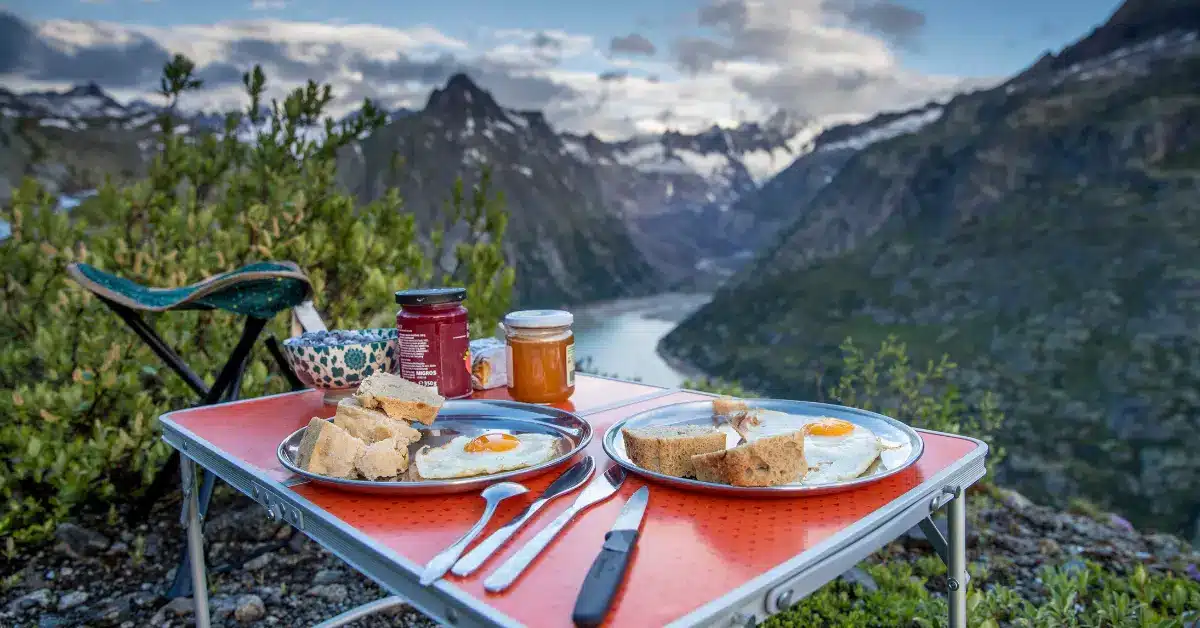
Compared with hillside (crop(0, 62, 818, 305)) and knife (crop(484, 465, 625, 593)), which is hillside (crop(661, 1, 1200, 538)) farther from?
knife (crop(484, 465, 625, 593))

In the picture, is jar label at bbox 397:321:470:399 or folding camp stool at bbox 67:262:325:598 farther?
folding camp stool at bbox 67:262:325:598

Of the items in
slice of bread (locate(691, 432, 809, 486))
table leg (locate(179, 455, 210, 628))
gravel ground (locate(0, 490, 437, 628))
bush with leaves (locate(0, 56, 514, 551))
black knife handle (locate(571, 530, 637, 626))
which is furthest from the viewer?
bush with leaves (locate(0, 56, 514, 551))

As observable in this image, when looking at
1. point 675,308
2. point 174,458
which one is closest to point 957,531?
point 174,458

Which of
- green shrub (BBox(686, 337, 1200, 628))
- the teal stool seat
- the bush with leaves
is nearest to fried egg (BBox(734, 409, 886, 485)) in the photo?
green shrub (BBox(686, 337, 1200, 628))

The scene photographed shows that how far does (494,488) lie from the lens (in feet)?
3.26

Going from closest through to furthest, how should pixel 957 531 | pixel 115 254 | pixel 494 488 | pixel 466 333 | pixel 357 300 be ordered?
pixel 494 488 → pixel 957 531 → pixel 466 333 → pixel 115 254 → pixel 357 300

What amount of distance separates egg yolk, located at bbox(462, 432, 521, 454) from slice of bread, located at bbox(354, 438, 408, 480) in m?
0.13

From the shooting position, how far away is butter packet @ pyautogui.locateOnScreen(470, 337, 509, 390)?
182 cm

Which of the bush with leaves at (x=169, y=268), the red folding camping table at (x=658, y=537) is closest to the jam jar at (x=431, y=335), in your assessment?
the red folding camping table at (x=658, y=537)

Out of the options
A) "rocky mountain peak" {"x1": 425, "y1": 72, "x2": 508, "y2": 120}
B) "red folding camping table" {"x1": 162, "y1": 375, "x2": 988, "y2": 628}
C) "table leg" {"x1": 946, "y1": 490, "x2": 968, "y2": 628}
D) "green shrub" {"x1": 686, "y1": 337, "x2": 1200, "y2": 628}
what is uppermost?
"rocky mountain peak" {"x1": 425, "y1": 72, "x2": 508, "y2": 120}

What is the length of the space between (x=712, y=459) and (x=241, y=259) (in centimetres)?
290

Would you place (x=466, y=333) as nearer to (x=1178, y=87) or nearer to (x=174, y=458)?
(x=174, y=458)

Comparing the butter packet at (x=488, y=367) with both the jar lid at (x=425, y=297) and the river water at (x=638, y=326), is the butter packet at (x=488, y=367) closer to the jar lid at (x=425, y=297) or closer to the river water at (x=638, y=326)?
the jar lid at (x=425, y=297)

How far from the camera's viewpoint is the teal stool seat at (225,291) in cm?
207
